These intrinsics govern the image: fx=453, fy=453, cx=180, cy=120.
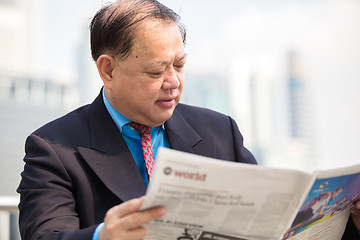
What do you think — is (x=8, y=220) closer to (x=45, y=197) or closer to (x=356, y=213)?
(x=45, y=197)

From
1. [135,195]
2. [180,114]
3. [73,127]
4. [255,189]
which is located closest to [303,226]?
[255,189]

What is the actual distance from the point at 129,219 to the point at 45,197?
1.13 ft

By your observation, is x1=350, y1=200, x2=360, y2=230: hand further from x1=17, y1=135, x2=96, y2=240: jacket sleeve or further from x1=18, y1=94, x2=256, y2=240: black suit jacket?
x1=17, y1=135, x2=96, y2=240: jacket sleeve

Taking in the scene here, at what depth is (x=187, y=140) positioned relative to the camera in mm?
1296

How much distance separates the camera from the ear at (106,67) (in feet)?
4.00

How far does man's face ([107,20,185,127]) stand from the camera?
3.73 ft

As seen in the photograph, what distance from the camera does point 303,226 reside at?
3.35ft

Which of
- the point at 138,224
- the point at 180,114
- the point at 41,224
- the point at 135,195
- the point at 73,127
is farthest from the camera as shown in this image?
the point at 180,114

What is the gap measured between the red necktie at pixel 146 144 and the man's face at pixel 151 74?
1.2 inches

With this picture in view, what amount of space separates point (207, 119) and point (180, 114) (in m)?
0.09

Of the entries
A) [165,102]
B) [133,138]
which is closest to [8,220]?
[133,138]

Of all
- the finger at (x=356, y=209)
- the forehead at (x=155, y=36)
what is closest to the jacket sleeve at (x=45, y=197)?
the forehead at (x=155, y=36)

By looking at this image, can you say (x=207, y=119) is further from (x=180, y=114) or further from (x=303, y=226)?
(x=303, y=226)

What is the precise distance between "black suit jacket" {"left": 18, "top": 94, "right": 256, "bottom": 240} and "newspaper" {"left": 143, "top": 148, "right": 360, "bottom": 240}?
0.25m
